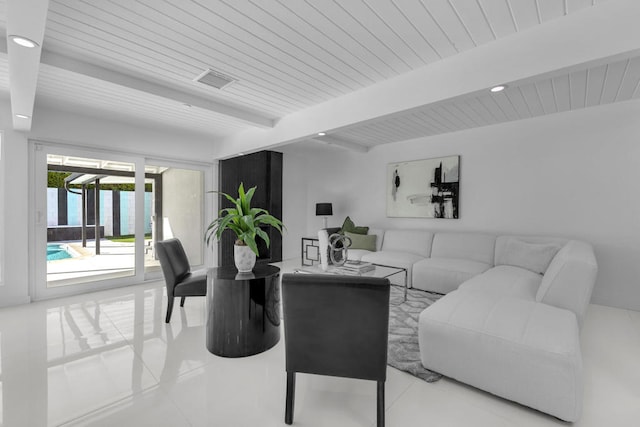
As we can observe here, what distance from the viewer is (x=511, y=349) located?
Answer: 5.69 feet

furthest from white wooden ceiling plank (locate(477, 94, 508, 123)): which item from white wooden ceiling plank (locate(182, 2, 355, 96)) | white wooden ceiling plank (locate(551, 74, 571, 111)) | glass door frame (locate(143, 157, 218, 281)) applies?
glass door frame (locate(143, 157, 218, 281))

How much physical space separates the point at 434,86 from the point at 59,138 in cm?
462

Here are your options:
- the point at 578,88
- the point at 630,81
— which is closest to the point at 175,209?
the point at 578,88

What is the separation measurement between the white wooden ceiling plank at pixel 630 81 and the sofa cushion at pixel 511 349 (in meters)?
2.28

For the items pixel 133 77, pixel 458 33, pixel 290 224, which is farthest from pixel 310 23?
pixel 290 224

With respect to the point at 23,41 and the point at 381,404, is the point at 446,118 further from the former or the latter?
the point at 23,41

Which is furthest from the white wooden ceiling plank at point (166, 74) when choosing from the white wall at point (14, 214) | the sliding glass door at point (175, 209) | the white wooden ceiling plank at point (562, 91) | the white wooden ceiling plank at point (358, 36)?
the white wooden ceiling plank at point (562, 91)

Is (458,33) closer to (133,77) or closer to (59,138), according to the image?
(133,77)

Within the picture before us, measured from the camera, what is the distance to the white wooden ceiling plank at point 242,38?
186cm

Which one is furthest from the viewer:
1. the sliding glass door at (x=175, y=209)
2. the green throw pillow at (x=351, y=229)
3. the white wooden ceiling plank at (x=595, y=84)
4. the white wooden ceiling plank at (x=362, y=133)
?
the green throw pillow at (x=351, y=229)

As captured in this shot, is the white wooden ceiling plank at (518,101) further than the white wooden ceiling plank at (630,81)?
Yes

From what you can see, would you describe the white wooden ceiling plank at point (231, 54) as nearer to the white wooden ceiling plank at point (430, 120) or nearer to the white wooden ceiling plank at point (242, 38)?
the white wooden ceiling plank at point (242, 38)

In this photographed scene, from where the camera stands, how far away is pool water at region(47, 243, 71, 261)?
391 centimetres

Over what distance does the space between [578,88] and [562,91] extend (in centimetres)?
13
